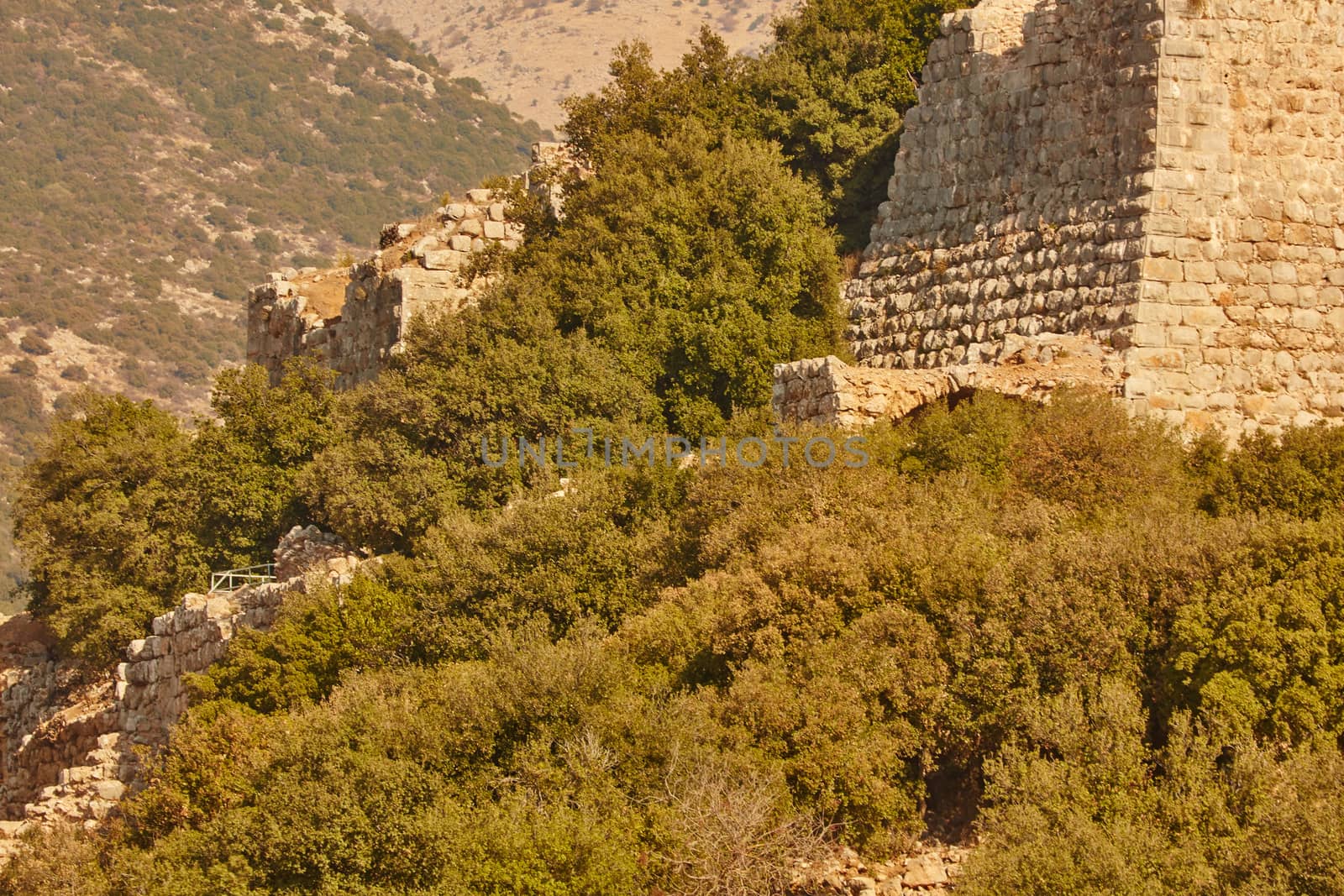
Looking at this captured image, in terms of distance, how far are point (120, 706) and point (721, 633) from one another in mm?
9714

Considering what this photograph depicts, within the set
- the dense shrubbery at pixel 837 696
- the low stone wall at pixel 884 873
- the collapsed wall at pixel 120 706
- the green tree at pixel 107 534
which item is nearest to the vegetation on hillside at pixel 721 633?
the dense shrubbery at pixel 837 696

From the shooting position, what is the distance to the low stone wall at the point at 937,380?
741 inches

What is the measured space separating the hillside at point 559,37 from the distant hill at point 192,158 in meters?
11.6

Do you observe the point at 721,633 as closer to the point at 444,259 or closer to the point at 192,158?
the point at 444,259

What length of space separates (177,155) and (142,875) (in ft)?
280

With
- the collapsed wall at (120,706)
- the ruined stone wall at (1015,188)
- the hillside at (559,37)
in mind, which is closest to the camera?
the ruined stone wall at (1015,188)

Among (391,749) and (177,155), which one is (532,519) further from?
(177,155)

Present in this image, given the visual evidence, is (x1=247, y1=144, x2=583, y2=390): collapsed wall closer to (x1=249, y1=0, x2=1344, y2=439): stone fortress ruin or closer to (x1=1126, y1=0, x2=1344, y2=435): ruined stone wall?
(x1=249, y1=0, x2=1344, y2=439): stone fortress ruin

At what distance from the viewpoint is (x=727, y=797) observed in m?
13.9

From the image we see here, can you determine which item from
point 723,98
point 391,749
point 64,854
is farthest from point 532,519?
point 723,98

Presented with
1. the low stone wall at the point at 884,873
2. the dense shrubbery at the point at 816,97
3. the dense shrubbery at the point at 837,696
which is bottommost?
the low stone wall at the point at 884,873

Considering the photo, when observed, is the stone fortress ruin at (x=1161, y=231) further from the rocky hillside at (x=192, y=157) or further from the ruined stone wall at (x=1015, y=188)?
the rocky hillside at (x=192, y=157)

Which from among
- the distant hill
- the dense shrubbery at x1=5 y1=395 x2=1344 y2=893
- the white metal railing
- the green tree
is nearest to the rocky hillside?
the distant hill

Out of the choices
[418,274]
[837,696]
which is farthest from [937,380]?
[418,274]
